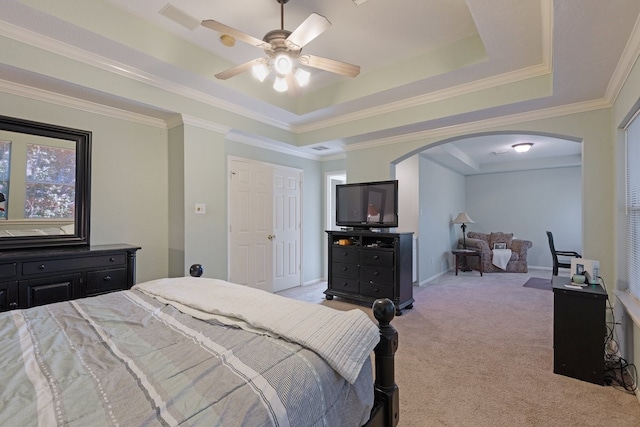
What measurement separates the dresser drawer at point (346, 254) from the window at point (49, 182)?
306cm

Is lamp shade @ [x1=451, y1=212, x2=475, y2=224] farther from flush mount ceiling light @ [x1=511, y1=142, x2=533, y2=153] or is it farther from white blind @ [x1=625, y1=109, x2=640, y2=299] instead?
white blind @ [x1=625, y1=109, x2=640, y2=299]

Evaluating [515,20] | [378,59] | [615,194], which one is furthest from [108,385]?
[615,194]

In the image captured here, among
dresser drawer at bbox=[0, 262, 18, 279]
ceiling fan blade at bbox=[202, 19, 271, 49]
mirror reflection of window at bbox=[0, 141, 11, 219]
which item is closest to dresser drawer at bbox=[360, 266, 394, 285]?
ceiling fan blade at bbox=[202, 19, 271, 49]

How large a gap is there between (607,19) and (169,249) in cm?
417

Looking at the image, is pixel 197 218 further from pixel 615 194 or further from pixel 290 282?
pixel 615 194

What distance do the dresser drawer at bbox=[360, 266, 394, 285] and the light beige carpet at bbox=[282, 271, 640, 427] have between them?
0.45 meters

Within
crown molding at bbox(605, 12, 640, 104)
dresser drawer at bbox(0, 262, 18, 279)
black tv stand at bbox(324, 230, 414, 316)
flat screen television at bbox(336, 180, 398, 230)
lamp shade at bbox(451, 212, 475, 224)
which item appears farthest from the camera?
lamp shade at bbox(451, 212, 475, 224)

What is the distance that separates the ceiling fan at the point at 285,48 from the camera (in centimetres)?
196

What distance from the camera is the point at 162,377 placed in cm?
92

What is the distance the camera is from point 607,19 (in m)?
1.72

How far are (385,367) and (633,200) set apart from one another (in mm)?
2575

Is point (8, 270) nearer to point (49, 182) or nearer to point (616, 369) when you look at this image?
point (49, 182)

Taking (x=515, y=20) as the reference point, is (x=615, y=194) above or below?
below

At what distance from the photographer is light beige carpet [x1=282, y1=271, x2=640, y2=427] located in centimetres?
189
